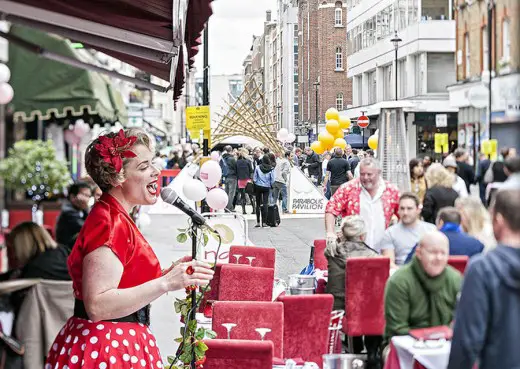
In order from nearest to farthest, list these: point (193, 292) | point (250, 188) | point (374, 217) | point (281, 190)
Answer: point (193, 292)
point (374, 217)
point (250, 188)
point (281, 190)

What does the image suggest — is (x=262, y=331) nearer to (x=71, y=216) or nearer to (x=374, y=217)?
(x=71, y=216)

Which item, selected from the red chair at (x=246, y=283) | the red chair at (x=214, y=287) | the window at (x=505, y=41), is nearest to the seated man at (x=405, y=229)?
the red chair at (x=246, y=283)

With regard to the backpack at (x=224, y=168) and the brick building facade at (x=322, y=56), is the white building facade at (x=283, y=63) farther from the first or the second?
the backpack at (x=224, y=168)

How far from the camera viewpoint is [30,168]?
6.79ft

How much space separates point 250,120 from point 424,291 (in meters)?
18.1

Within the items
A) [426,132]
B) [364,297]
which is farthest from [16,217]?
[364,297]

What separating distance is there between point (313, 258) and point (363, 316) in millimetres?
2490

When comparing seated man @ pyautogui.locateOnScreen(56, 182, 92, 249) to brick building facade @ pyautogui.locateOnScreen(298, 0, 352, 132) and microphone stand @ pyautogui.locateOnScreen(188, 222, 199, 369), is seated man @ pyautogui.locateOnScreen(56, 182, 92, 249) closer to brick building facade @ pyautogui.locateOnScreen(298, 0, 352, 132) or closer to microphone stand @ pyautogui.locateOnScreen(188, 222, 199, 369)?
microphone stand @ pyautogui.locateOnScreen(188, 222, 199, 369)

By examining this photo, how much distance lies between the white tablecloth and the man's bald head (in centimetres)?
50

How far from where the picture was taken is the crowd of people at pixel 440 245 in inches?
57.4

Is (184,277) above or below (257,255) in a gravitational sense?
above

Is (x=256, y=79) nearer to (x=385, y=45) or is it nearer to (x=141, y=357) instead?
(x=385, y=45)

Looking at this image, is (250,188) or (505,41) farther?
(250,188)

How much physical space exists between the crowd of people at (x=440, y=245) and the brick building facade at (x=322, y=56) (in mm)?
2474
